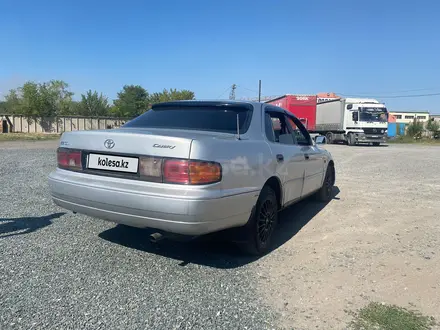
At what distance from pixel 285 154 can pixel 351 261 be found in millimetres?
1382

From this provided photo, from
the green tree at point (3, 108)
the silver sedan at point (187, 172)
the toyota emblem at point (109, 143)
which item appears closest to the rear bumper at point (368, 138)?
the silver sedan at point (187, 172)

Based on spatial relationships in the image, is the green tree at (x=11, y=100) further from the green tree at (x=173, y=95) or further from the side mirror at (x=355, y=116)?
the side mirror at (x=355, y=116)

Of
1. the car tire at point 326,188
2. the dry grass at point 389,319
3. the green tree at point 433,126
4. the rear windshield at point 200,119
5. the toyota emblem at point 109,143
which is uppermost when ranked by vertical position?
the green tree at point 433,126

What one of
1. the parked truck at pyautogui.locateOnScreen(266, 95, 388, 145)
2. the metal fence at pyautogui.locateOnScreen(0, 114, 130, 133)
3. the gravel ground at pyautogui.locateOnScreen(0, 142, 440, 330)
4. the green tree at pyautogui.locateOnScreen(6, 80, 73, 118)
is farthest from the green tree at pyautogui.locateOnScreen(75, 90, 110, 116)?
the gravel ground at pyautogui.locateOnScreen(0, 142, 440, 330)

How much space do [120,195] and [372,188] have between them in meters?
6.34

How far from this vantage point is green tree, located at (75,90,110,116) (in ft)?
193

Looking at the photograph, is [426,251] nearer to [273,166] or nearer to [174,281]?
[273,166]

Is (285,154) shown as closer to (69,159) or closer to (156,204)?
(156,204)

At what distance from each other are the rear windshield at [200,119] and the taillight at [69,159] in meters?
0.81

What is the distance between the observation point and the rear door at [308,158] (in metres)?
5.07

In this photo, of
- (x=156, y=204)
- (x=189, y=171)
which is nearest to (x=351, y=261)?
(x=189, y=171)

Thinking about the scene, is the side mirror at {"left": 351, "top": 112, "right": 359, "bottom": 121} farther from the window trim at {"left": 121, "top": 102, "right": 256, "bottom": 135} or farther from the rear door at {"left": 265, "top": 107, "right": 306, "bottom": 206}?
the window trim at {"left": 121, "top": 102, "right": 256, "bottom": 135}

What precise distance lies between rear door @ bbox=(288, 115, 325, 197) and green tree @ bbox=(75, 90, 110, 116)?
58.4 meters

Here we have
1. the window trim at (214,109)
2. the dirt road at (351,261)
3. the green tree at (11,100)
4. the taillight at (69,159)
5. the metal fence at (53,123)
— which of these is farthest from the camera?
the green tree at (11,100)
